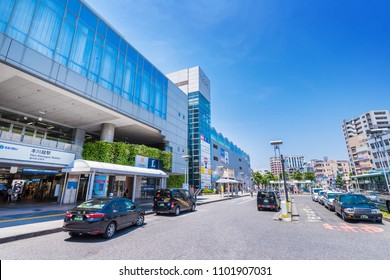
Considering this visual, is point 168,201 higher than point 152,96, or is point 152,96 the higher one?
point 152,96

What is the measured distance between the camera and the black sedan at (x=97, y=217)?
7.06 m

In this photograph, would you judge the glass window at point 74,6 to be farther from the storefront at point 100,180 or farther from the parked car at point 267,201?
the parked car at point 267,201

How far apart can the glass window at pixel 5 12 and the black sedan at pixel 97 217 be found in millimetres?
14107

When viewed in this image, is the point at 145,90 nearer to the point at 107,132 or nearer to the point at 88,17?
the point at 107,132

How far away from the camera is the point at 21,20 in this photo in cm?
1371

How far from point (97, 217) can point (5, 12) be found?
16.1 m

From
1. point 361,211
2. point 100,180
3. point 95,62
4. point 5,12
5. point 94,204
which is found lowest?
point 361,211

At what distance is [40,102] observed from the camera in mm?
18078

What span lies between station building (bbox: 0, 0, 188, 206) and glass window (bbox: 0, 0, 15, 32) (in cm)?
6

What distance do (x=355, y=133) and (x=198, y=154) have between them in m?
97.7

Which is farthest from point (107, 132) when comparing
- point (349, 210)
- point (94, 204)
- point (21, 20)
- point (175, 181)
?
point (349, 210)

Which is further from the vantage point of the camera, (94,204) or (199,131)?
(199,131)

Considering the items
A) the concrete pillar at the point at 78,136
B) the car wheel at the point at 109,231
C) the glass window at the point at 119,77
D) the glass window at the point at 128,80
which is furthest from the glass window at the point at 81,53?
the car wheel at the point at 109,231

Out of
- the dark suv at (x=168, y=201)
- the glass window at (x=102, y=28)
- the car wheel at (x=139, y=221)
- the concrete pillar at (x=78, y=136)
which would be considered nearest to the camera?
the car wheel at (x=139, y=221)
